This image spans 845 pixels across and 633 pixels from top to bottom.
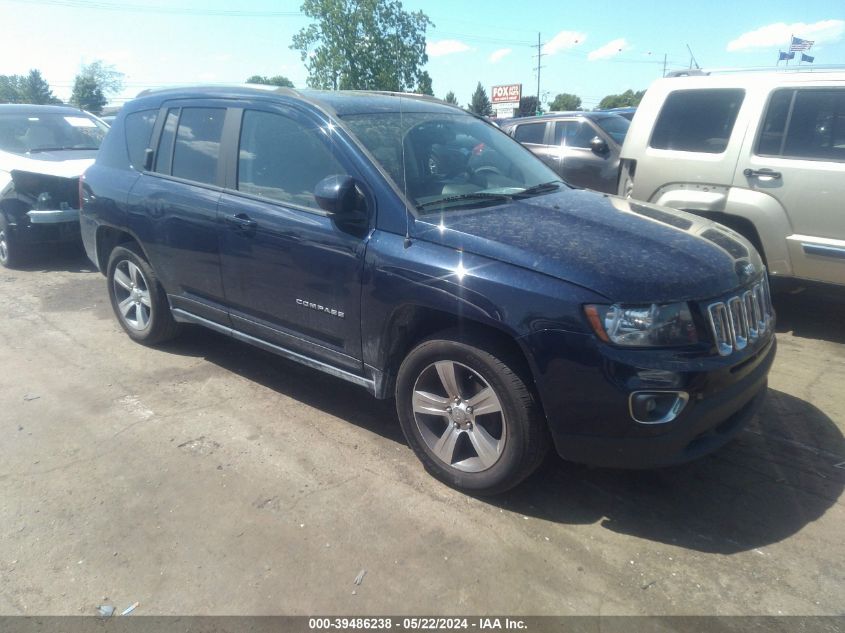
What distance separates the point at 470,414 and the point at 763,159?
3.70 meters

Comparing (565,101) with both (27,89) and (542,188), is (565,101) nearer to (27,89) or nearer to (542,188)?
(27,89)

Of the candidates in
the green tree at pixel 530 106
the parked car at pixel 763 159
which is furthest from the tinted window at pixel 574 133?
the green tree at pixel 530 106

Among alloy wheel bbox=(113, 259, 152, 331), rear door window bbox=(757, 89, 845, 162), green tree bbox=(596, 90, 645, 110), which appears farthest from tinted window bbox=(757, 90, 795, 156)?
green tree bbox=(596, 90, 645, 110)

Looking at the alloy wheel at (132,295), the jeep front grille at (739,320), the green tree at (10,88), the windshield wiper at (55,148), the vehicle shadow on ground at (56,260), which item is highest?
the green tree at (10,88)

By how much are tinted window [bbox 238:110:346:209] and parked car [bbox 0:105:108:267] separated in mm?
4547

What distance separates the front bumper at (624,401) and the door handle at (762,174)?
2883 millimetres

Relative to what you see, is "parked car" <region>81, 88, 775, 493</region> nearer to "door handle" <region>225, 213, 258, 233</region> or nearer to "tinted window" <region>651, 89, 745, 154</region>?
"door handle" <region>225, 213, 258, 233</region>

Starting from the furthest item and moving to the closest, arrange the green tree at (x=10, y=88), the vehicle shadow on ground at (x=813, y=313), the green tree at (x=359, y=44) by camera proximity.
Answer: the green tree at (x=10, y=88) → the green tree at (x=359, y=44) → the vehicle shadow on ground at (x=813, y=313)

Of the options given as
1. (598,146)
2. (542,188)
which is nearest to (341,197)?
(542,188)

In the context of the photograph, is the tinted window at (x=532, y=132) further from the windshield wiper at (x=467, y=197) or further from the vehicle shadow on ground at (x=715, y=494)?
the vehicle shadow on ground at (x=715, y=494)

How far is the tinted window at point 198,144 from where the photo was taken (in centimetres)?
412

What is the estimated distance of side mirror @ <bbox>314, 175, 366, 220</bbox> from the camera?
3.15 m

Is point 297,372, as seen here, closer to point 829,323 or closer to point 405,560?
point 405,560

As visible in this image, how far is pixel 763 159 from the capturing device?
5.08 metres
